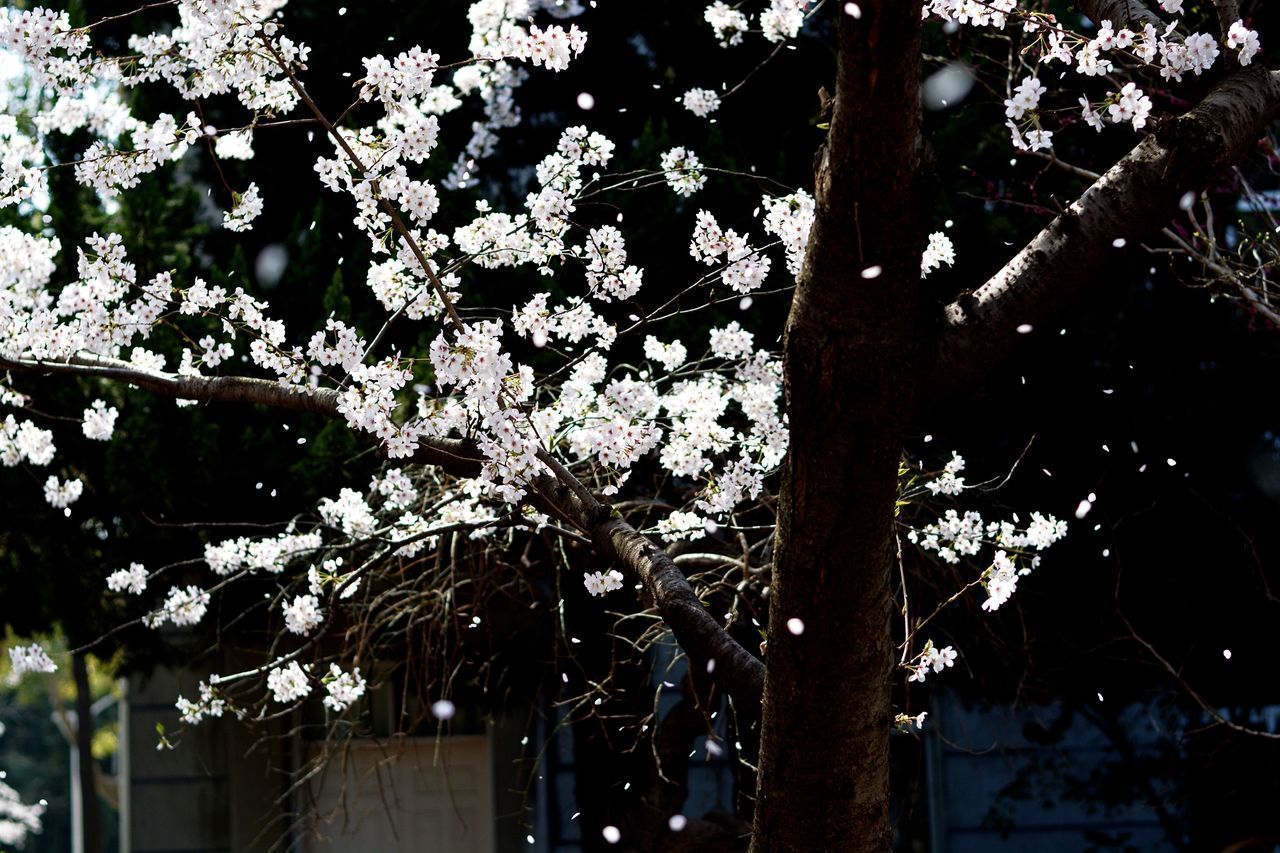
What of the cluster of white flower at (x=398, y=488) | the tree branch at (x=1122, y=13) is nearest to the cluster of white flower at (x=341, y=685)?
the cluster of white flower at (x=398, y=488)

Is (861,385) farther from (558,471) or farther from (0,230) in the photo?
(0,230)

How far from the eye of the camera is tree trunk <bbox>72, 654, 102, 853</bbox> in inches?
327

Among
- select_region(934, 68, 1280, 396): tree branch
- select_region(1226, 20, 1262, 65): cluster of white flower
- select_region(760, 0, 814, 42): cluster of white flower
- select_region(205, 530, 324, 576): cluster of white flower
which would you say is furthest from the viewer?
select_region(760, 0, 814, 42): cluster of white flower

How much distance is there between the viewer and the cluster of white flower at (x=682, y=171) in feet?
11.5

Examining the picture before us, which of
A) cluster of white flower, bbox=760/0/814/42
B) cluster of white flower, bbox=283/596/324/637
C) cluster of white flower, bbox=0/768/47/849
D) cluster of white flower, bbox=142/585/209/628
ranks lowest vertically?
cluster of white flower, bbox=0/768/47/849

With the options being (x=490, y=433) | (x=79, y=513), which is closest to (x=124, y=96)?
(x=79, y=513)

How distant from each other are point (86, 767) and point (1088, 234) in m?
8.12

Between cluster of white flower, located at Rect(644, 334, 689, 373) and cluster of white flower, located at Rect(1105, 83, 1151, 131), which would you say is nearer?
cluster of white flower, located at Rect(1105, 83, 1151, 131)

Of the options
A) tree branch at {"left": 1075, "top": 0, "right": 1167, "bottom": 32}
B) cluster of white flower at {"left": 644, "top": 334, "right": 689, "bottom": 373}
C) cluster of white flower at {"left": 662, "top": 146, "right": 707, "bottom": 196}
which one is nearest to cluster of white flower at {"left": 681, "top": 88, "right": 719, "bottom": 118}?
cluster of white flower at {"left": 662, "top": 146, "right": 707, "bottom": 196}

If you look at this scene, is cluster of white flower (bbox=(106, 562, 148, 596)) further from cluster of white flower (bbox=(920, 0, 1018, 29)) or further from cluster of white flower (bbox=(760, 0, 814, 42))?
cluster of white flower (bbox=(920, 0, 1018, 29))

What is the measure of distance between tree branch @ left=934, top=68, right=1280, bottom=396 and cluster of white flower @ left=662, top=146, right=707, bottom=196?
1339 millimetres

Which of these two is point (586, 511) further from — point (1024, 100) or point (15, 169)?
point (15, 169)

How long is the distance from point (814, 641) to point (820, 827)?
38cm

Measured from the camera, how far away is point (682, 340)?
15.4 ft
